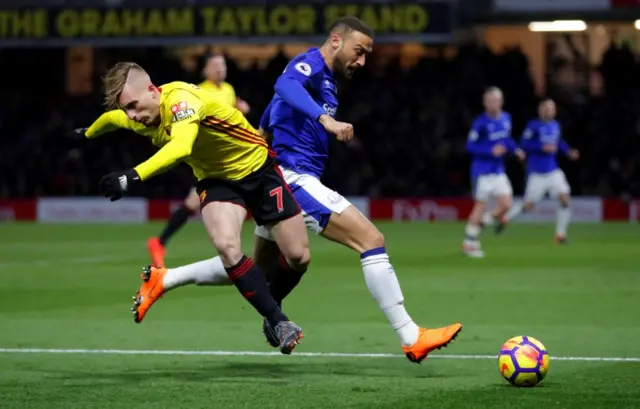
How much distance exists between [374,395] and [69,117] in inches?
969

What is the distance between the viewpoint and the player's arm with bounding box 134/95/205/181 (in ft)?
24.1

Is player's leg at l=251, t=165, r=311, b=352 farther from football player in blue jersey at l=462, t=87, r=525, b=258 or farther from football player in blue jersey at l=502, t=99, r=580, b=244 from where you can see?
football player in blue jersey at l=502, t=99, r=580, b=244

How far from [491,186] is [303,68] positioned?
1034 centimetres

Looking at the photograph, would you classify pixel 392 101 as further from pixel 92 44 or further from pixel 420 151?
pixel 92 44

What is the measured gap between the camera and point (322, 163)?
29.0 feet

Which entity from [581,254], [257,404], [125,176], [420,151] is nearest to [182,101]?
[125,176]

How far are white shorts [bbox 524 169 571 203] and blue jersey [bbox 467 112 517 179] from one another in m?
2.73

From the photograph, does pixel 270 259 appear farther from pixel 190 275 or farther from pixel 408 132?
pixel 408 132

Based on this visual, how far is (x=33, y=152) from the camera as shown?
30391mm

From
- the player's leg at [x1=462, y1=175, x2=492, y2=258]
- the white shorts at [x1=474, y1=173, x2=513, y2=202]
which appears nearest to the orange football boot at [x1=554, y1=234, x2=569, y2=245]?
the white shorts at [x1=474, y1=173, x2=513, y2=202]

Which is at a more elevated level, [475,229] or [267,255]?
[267,255]

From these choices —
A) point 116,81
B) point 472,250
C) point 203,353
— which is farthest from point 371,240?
point 472,250

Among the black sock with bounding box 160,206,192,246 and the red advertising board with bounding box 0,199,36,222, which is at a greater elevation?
the black sock with bounding box 160,206,192,246

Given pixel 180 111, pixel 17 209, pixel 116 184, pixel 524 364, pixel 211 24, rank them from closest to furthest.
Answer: pixel 116 184 < pixel 524 364 < pixel 180 111 < pixel 211 24 < pixel 17 209
